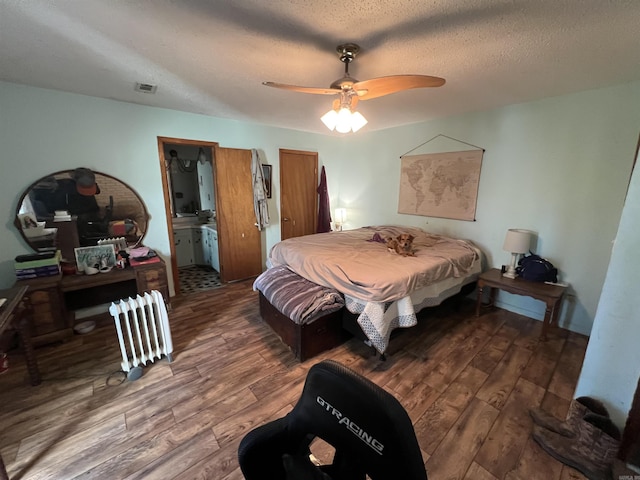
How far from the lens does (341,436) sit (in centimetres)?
A: 71

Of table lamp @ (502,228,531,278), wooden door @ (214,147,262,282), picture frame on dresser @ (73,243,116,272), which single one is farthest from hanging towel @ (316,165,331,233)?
picture frame on dresser @ (73,243,116,272)

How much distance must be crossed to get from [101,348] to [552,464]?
3331 millimetres

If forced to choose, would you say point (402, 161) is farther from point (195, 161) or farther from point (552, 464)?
point (195, 161)

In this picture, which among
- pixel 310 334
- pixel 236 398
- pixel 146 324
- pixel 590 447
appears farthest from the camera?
pixel 310 334

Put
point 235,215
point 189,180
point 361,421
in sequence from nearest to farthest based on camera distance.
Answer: point 361,421 → point 235,215 → point 189,180

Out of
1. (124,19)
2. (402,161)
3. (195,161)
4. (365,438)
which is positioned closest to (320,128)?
(402,161)

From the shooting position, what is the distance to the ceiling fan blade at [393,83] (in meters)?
1.52

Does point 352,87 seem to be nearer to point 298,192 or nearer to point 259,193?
point 259,193

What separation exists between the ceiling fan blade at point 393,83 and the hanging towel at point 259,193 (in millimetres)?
2309

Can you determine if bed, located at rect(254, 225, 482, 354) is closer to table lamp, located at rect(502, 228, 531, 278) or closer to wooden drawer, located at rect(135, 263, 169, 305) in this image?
table lamp, located at rect(502, 228, 531, 278)

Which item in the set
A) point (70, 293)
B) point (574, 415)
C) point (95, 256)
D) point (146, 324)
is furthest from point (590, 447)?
point (70, 293)

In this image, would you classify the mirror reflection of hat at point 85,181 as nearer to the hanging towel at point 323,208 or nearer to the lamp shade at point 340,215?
the hanging towel at point 323,208

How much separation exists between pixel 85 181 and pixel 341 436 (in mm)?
3318

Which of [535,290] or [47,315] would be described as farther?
[535,290]
